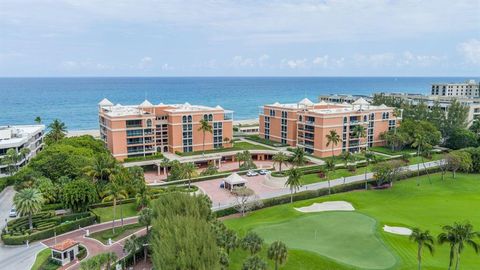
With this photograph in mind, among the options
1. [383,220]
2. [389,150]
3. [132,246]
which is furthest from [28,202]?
Result: [389,150]

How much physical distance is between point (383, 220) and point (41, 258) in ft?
123

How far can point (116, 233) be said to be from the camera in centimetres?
4384

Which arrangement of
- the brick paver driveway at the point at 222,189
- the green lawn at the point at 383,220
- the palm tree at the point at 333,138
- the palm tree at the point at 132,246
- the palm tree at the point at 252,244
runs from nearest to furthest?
1. the palm tree at the point at 252,244
2. the palm tree at the point at 132,246
3. the green lawn at the point at 383,220
4. the brick paver driveway at the point at 222,189
5. the palm tree at the point at 333,138

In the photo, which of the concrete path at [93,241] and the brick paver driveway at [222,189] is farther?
the brick paver driveway at [222,189]

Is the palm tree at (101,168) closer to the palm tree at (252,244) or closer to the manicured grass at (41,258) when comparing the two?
the manicured grass at (41,258)

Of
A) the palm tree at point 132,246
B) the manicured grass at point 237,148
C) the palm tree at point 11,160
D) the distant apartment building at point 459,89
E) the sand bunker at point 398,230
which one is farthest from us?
the distant apartment building at point 459,89

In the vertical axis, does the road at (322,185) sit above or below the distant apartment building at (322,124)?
below

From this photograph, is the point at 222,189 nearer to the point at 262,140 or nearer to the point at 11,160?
the point at 11,160

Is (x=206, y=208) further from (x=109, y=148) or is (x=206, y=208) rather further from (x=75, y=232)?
(x=109, y=148)

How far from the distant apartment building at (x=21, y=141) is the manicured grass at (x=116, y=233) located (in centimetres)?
3062

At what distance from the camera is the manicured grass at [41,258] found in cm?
3662

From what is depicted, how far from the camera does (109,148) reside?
76.7 m

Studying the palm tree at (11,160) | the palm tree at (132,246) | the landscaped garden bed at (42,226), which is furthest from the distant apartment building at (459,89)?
the palm tree at (132,246)

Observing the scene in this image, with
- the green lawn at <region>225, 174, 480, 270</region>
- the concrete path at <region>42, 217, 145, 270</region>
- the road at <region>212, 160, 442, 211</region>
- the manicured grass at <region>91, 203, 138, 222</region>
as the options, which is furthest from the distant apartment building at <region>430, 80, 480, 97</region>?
the concrete path at <region>42, 217, 145, 270</region>
